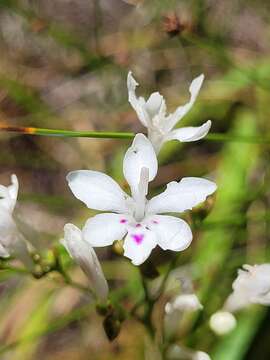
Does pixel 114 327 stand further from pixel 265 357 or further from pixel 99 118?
pixel 99 118

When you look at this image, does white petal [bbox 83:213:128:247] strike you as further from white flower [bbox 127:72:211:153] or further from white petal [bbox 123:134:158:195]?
white flower [bbox 127:72:211:153]

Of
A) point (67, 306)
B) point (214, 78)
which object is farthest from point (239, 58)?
point (67, 306)

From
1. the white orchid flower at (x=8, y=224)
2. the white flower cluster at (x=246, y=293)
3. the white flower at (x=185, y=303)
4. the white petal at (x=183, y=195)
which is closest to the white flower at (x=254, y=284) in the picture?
the white flower cluster at (x=246, y=293)

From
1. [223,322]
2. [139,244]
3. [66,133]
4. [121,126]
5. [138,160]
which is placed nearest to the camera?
[139,244]

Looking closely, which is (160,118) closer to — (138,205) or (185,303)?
(138,205)

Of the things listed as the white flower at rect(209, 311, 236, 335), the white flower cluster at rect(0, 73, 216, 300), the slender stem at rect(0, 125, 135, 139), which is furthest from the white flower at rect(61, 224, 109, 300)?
the white flower at rect(209, 311, 236, 335)

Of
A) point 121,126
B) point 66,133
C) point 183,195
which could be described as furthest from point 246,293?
point 121,126

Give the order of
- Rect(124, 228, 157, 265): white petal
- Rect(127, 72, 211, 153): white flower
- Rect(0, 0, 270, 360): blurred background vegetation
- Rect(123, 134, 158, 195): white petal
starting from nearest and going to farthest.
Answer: Rect(124, 228, 157, 265): white petal
Rect(123, 134, 158, 195): white petal
Rect(127, 72, 211, 153): white flower
Rect(0, 0, 270, 360): blurred background vegetation
